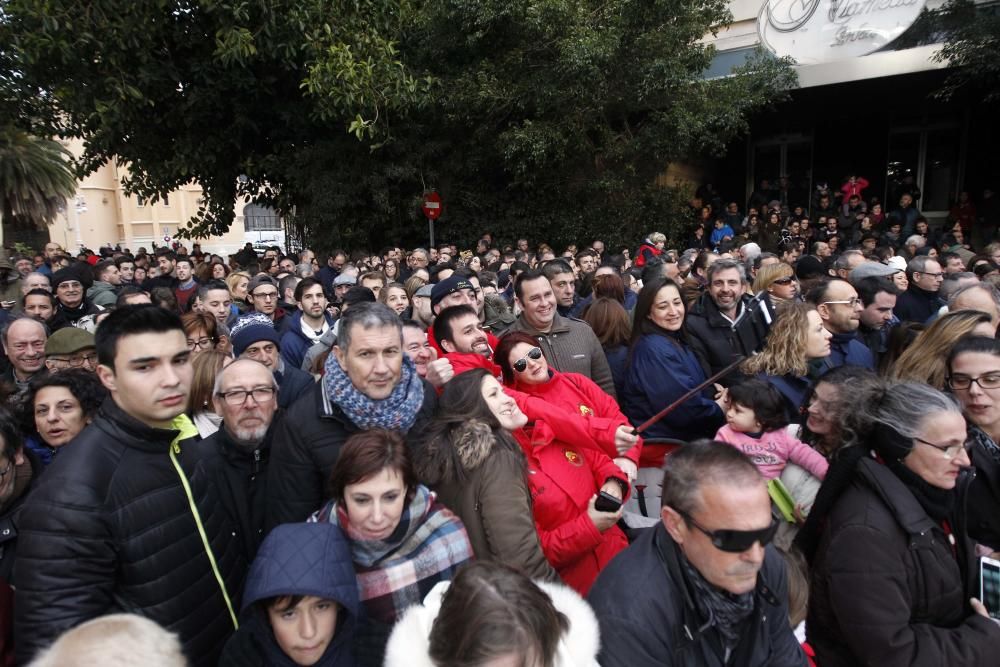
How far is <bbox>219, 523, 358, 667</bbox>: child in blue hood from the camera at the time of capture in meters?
1.77

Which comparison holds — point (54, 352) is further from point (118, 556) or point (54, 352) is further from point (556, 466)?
point (556, 466)

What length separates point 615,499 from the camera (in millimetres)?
2387

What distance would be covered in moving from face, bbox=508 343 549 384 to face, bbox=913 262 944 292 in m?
4.59

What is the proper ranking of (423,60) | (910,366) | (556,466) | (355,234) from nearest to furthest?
(556,466) → (910,366) → (423,60) → (355,234)

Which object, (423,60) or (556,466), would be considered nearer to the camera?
(556,466)

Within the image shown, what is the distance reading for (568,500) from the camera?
256 centimetres

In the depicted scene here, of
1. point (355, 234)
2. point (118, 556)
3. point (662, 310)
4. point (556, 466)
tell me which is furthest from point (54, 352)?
point (355, 234)

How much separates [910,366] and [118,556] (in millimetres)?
3591

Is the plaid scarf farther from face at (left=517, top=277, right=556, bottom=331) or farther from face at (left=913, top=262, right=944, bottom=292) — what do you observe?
face at (left=913, top=262, right=944, bottom=292)

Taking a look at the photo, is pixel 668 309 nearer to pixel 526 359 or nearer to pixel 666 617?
pixel 526 359

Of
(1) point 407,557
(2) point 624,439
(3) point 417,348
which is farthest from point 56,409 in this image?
(2) point 624,439

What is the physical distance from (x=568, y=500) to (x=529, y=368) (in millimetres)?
723

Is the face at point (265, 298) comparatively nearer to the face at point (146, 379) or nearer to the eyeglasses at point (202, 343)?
the eyeglasses at point (202, 343)

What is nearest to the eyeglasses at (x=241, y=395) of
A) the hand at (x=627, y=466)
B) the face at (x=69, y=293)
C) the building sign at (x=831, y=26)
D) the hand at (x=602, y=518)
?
the hand at (x=602, y=518)
